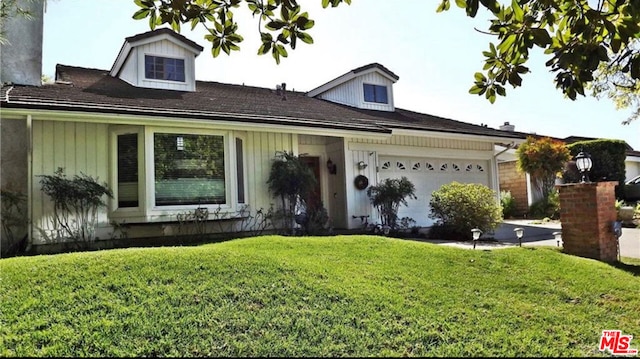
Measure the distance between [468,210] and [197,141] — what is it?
6997 millimetres

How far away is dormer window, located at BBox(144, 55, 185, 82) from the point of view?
1199 cm

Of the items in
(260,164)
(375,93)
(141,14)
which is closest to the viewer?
(141,14)

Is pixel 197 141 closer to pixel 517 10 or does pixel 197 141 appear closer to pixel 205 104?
pixel 205 104

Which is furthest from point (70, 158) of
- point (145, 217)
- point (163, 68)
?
point (163, 68)

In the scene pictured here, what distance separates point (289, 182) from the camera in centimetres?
1064

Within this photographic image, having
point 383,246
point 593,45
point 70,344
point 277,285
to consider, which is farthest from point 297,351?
point 383,246

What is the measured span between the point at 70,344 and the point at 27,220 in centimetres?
637

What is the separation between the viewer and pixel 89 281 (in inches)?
179

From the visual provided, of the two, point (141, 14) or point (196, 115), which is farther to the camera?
point (196, 115)

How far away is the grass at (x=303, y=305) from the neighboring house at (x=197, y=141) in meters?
3.88

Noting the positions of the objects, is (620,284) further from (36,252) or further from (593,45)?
(36,252)

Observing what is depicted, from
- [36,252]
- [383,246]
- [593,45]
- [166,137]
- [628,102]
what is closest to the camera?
[593,45]

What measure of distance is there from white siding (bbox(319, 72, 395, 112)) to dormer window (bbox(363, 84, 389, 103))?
119 millimetres

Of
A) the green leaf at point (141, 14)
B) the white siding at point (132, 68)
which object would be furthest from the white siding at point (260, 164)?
the green leaf at point (141, 14)
